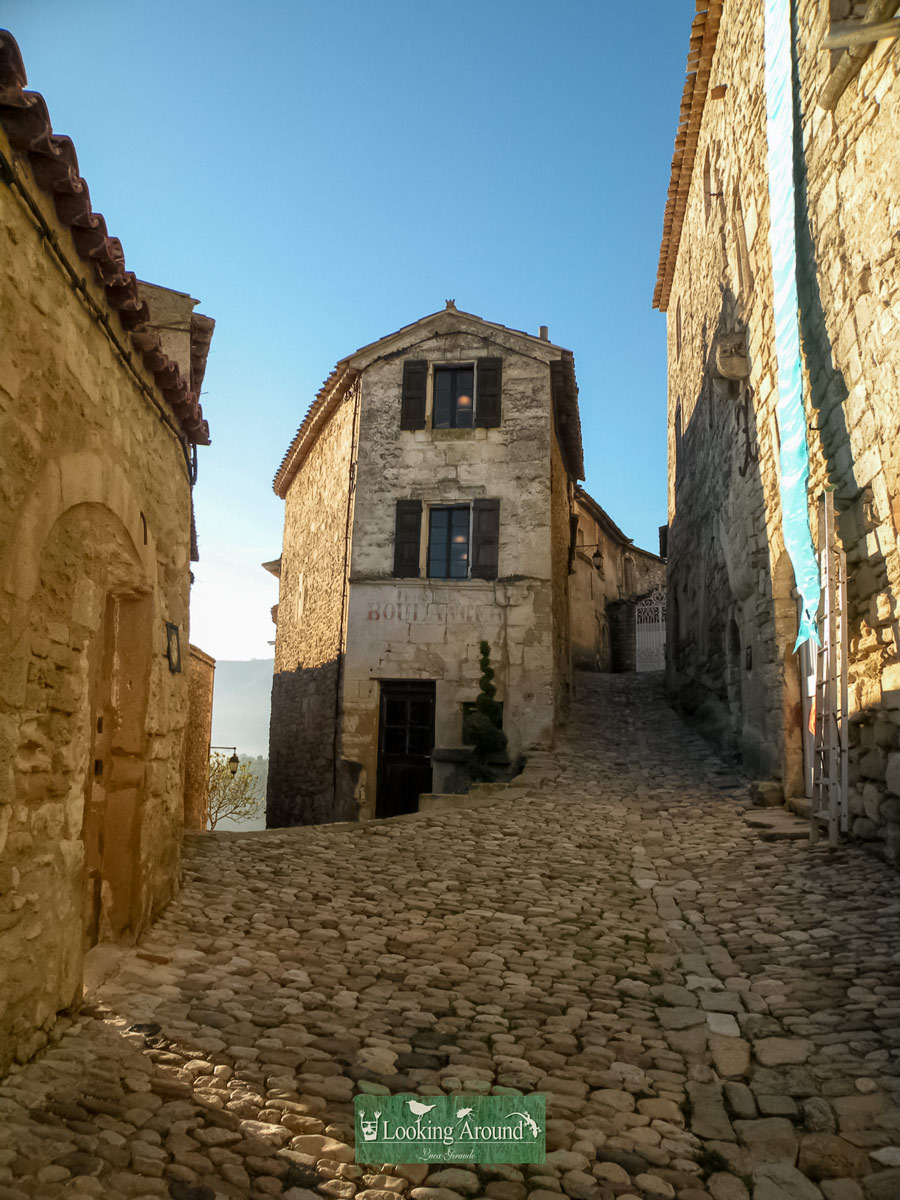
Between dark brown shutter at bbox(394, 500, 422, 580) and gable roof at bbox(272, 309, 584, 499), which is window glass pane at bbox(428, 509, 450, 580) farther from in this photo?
gable roof at bbox(272, 309, 584, 499)

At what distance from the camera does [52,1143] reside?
2727mm

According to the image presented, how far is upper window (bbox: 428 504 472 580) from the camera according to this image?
45.9 feet

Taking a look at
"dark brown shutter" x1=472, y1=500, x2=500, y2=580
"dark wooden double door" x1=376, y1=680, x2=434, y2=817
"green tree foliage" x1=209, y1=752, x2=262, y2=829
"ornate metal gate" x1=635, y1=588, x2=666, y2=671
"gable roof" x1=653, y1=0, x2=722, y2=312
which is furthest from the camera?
"ornate metal gate" x1=635, y1=588, x2=666, y2=671

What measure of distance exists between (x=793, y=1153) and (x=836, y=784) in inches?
163

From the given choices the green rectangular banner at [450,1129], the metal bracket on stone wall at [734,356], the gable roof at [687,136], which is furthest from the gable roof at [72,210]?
the gable roof at [687,136]

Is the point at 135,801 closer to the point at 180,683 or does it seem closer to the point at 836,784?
the point at 180,683

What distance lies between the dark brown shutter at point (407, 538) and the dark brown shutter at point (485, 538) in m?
0.92

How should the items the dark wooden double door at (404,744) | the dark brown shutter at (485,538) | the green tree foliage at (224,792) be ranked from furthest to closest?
the green tree foliage at (224,792) < the dark brown shutter at (485,538) < the dark wooden double door at (404,744)

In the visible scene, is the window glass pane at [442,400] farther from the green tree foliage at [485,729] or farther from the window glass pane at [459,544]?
the green tree foliage at [485,729]

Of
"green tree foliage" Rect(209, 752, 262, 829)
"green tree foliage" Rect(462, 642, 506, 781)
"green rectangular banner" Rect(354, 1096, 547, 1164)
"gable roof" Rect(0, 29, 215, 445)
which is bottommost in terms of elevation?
"green tree foliage" Rect(209, 752, 262, 829)

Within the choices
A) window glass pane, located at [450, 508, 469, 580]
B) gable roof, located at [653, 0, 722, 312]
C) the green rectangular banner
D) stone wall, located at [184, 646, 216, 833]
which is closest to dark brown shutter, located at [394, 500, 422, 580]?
window glass pane, located at [450, 508, 469, 580]

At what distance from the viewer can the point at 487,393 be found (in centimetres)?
1438

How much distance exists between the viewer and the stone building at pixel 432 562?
1353cm

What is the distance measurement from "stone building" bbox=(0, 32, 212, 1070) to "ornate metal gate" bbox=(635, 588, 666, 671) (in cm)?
2106
